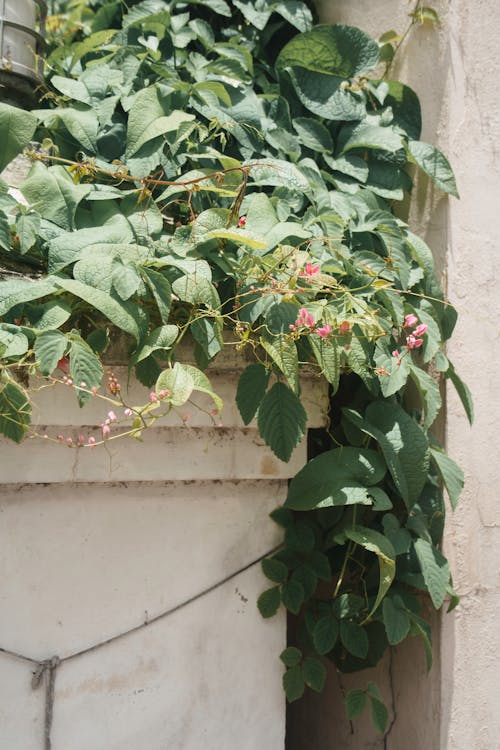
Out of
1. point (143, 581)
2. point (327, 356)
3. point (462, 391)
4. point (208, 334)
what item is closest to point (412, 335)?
point (327, 356)

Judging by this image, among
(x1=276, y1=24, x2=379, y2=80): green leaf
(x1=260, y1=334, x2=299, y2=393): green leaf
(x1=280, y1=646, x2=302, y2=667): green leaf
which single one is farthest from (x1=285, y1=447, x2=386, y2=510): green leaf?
(x1=276, y1=24, x2=379, y2=80): green leaf

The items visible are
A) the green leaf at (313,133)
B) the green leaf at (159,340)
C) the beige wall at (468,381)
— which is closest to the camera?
the green leaf at (159,340)

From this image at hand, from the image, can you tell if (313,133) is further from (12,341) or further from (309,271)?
(12,341)

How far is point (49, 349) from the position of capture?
52.1 inches

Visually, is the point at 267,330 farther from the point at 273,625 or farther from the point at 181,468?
the point at 273,625

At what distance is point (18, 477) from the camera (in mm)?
1478

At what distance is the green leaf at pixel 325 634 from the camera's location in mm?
1727

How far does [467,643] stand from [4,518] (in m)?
1.12

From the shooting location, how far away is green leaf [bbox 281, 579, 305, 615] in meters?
1.71

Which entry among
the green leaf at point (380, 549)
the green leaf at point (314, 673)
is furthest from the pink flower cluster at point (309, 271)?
the green leaf at point (314, 673)

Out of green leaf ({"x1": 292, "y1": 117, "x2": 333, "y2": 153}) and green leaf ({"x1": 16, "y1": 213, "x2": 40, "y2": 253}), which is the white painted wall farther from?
green leaf ({"x1": 292, "y1": 117, "x2": 333, "y2": 153})

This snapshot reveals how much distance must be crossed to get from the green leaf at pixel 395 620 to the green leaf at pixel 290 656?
224mm

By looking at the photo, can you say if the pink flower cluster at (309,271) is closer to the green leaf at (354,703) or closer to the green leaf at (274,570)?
the green leaf at (274,570)

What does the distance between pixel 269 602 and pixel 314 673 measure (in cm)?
19
